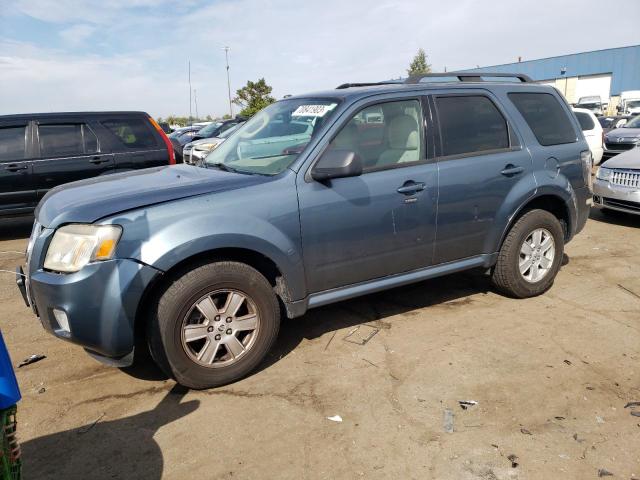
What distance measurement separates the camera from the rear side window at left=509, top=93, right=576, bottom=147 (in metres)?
4.43

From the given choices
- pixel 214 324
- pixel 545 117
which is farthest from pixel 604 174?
pixel 214 324

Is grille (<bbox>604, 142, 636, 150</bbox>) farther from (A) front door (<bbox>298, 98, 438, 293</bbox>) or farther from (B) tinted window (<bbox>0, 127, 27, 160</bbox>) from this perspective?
(B) tinted window (<bbox>0, 127, 27, 160</bbox>)

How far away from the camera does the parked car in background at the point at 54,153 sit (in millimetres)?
7109

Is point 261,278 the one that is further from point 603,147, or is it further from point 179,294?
point 603,147

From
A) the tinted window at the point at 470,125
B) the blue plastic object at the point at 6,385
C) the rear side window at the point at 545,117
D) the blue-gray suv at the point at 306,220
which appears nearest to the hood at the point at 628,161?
the blue-gray suv at the point at 306,220

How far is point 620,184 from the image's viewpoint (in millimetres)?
7305

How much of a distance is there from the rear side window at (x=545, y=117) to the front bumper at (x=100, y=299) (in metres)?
3.40

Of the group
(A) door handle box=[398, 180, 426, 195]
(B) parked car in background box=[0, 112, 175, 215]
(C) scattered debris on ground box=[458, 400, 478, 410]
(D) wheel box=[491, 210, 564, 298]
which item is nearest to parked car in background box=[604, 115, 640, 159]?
(D) wheel box=[491, 210, 564, 298]

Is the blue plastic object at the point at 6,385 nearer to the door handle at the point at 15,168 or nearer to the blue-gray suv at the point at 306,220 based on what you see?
the blue-gray suv at the point at 306,220

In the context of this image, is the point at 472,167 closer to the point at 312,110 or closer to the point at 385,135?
the point at 385,135

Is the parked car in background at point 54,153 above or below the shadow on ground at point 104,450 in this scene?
above

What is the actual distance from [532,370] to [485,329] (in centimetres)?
65

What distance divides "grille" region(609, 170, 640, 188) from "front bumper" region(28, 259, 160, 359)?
6.88 m

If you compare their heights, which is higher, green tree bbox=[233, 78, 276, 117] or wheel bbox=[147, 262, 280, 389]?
green tree bbox=[233, 78, 276, 117]
